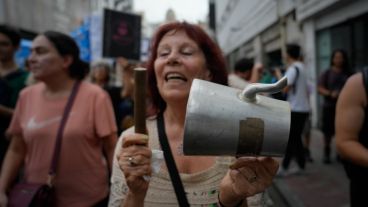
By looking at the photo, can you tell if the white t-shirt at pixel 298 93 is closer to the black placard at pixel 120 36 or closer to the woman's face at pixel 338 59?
the woman's face at pixel 338 59

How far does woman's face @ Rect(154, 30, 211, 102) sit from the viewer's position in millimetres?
1536

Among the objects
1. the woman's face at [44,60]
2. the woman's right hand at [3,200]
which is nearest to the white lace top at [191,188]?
the woman's right hand at [3,200]

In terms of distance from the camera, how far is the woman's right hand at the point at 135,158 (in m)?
1.21

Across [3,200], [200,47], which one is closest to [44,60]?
[3,200]

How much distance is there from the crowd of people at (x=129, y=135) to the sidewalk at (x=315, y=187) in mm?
2119

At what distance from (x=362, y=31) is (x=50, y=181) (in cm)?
628

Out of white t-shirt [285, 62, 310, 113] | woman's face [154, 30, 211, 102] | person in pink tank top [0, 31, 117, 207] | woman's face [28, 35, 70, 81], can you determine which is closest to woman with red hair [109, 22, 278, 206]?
woman's face [154, 30, 211, 102]

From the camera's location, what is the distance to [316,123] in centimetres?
930

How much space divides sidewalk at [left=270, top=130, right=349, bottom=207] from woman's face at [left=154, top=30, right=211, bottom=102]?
10.7ft

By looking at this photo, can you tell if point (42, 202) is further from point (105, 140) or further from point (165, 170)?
point (165, 170)

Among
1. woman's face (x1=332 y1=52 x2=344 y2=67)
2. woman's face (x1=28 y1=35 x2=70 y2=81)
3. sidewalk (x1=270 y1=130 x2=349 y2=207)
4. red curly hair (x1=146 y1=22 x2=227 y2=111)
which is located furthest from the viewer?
woman's face (x1=332 y1=52 x2=344 y2=67)

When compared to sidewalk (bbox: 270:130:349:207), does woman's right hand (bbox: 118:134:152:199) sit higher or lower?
higher

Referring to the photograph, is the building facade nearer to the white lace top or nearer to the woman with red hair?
the woman with red hair

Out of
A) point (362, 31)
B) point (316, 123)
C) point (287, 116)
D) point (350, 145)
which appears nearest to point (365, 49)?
point (362, 31)
